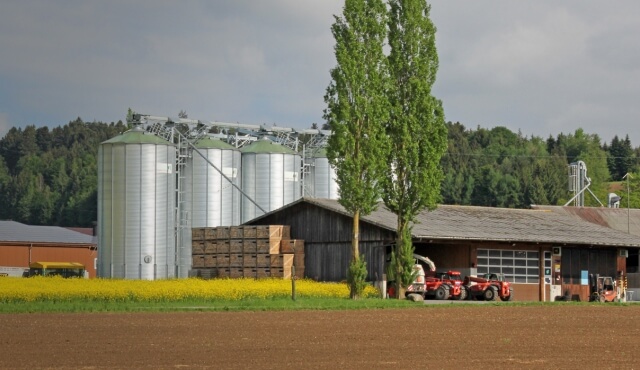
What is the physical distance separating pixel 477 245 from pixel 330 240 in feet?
24.2

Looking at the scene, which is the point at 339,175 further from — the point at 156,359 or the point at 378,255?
the point at 156,359

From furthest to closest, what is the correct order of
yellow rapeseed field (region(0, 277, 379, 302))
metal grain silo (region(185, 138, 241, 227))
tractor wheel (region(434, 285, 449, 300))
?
metal grain silo (region(185, 138, 241, 227)) → tractor wheel (region(434, 285, 449, 300)) → yellow rapeseed field (region(0, 277, 379, 302))

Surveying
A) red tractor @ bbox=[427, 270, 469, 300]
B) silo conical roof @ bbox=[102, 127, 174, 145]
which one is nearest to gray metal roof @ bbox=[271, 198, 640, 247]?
red tractor @ bbox=[427, 270, 469, 300]

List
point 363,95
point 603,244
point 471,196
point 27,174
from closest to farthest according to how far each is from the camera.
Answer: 1. point 363,95
2. point 603,244
3. point 471,196
4. point 27,174

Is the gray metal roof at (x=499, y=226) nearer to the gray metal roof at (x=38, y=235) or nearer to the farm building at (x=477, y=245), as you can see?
the farm building at (x=477, y=245)

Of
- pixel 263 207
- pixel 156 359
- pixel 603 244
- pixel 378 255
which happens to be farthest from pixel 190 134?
pixel 156 359

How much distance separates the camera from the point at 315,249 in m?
57.2

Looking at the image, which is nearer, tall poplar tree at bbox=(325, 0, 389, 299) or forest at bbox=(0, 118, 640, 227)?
tall poplar tree at bbox=(325, 0, 389, 299)

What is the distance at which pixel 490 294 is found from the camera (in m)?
52.4

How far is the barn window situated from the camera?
57.0m

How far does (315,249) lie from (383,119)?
11.1 metres

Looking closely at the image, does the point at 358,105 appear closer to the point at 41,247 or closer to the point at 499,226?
the point at 499,226

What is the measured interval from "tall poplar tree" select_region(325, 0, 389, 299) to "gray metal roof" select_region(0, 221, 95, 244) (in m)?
51.2

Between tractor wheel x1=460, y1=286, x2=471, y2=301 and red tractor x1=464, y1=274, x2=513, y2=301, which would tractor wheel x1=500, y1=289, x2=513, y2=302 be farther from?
tractor wheel x1=460, y1=286, x2=471, y2=301
